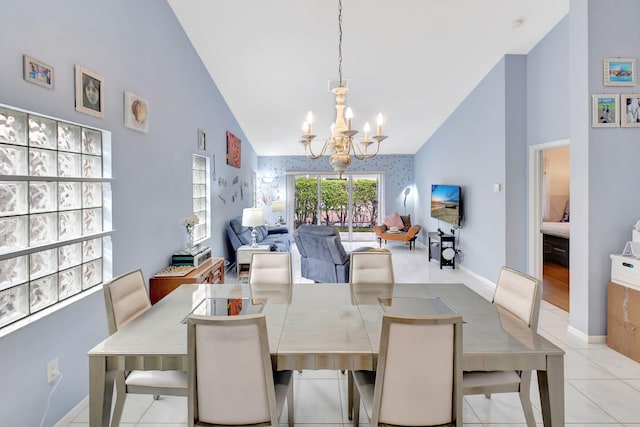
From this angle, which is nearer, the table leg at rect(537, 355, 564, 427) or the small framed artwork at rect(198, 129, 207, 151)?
the table leg at rect(537, 355, 564, 427)

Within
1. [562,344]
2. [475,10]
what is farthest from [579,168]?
[475,10]

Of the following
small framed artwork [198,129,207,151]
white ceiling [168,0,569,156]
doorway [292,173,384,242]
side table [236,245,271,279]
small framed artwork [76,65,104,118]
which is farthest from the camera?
doorway [292,173,384,242]

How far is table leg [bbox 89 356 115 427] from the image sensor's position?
1.45 m

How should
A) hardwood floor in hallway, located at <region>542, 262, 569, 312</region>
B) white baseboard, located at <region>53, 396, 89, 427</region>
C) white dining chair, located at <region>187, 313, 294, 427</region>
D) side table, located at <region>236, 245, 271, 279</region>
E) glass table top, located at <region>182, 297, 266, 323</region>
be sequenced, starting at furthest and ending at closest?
side table, located at <region>236, 245, 271, 279</region> → hardwood floor in hallway, located at <region>542, 262, 569, 312</region> → white baseboard, located at <region>53, 396, 89, 427</region> → glass table top, located at <region>182, 297, 266, 323</region> → white dining chair, located at <region>187, 313, 294, 427</region>

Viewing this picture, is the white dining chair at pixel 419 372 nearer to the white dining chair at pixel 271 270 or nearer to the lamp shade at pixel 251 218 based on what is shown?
the white dining chair at pixel 271 270

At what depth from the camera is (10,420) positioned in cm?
170

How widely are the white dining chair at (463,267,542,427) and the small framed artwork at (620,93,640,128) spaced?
2069 mm

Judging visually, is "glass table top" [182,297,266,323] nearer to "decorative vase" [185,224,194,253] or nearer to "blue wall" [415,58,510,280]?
"decorative vase" [185,224,194,253]

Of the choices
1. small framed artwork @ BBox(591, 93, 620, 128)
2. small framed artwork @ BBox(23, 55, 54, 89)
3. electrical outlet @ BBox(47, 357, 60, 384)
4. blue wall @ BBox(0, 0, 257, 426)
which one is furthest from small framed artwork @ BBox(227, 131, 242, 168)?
small framed artwork @ BBox(591, 93, 620, 128)

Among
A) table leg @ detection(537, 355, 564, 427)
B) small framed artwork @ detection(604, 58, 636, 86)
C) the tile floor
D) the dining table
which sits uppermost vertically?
small framed artwork @ detection(604, 58, 636, 86)

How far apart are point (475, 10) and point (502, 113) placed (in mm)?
1394

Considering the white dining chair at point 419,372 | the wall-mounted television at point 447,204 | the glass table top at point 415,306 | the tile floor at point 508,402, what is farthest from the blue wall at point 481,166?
the white dining chair at point 419,372

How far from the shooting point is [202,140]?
15.0 feet

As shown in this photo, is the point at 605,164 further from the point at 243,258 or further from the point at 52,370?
the point at 243,258
